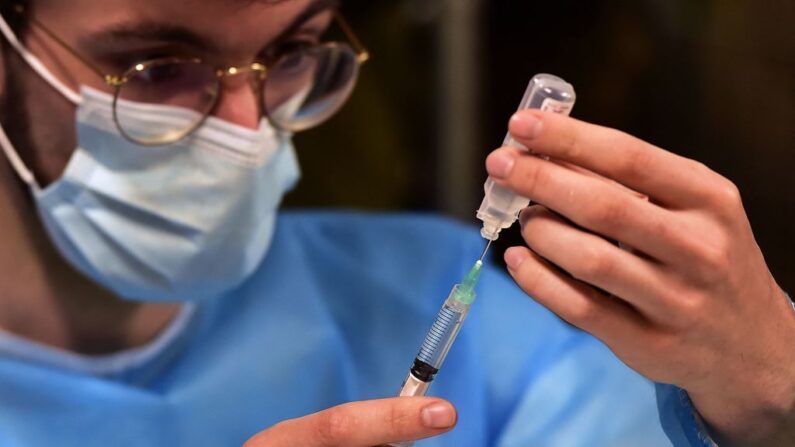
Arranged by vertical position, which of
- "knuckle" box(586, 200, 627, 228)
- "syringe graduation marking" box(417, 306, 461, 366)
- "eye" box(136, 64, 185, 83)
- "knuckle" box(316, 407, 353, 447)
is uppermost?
"knuckle" box(586, 200, 627, 228)

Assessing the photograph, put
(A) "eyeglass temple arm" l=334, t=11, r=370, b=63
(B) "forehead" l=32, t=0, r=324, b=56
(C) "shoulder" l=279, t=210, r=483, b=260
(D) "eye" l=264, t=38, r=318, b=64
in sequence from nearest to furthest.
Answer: (B) "forehead" l=32, t=0, r=324, b=56 < (D) "eye" l=264, t=38, r=318, b=64 < (A) "eyeglass temple arm" l=334, t=11, r=370, b=63 < (C) "shoulder" l=279, t=210, r=483, b=260

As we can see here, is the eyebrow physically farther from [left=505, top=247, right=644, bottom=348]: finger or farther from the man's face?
[left=505, top=247, right=644, bottom=348]: finger

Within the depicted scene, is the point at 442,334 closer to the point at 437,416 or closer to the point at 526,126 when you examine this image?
the point at 437,416

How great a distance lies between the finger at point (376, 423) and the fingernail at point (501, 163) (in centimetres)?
17

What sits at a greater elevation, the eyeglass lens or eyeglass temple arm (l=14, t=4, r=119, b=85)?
Result: eyeglass temple arm (l=14, t=4, r=119, b=85)

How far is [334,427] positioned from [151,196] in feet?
1.18

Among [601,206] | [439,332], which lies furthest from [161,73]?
[601,206]

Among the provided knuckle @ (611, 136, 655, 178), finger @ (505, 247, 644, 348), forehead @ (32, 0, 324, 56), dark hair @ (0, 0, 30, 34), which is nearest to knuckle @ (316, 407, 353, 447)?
finger @ (505, 247, 644, 348)

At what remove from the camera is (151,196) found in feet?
2.76

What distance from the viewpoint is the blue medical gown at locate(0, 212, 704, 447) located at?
0.88m

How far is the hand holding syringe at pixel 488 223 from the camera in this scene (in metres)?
0.57

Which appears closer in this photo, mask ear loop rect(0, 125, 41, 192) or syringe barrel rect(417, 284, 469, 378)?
syringe barrel rect(417, 284, 469, 378)

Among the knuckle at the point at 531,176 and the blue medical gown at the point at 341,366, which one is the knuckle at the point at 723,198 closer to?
the knuckle at the point at 531,176

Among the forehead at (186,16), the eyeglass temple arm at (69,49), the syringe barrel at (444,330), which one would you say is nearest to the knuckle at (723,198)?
the syringe barrel at (444,330)
